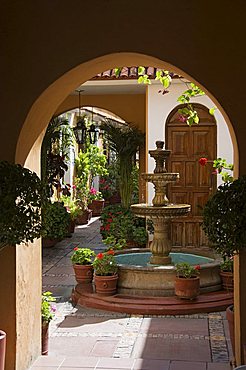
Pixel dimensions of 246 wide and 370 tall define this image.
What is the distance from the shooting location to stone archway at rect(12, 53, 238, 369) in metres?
4.57

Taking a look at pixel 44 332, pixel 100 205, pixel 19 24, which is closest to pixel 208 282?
pixel 44 332

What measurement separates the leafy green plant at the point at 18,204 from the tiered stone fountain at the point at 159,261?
3972 mm

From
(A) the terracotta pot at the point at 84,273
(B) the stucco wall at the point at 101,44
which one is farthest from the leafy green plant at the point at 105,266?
(B) the stucco wall at the point at 101,44

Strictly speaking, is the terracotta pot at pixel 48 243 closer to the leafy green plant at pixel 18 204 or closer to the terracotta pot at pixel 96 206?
the terracotta pot at pixel 96 206

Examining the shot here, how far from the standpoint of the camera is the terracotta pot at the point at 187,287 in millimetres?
7312

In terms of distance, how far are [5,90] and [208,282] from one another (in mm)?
4549

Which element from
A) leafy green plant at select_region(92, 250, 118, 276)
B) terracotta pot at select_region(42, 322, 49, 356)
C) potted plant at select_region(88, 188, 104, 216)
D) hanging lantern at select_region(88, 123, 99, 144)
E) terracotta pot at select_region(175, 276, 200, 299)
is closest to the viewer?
terracotta pot at select_region(42, 322, 49, 356)

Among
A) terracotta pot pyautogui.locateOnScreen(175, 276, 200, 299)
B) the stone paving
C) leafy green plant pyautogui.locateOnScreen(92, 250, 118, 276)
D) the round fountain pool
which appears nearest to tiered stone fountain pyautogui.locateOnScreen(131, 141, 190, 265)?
the round fountain pool

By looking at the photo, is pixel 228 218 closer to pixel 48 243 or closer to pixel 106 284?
pixel 106 284

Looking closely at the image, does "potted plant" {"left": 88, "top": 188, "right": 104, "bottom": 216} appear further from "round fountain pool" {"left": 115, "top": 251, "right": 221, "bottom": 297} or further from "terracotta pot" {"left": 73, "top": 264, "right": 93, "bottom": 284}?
"round fountain pool" {"left": 115, "top": 251, "right": 221, "bottom": 297}

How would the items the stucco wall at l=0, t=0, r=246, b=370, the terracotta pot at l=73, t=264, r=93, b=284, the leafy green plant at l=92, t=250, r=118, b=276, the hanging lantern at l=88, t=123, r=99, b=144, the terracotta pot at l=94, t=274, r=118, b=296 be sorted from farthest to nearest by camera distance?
the hanging lantern at l=88, t=123, r=99, b=144, the terracotta pot at l=73, t=264, r=93, b=284, the leafy green plant at l=92, t=250, r=118, b=276, the terracotta pot at l=94, t=274, r=118, b=296, the stucco wall at l=0, t=0, r=246, b=370

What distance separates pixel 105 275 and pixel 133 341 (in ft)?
5.86

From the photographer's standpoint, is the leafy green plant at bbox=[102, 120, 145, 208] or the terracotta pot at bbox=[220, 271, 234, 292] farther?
the leafy green plant at bbox=[102, 120, 145, 208]

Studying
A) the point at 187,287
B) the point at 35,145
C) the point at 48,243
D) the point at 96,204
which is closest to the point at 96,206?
the point at 96,204
